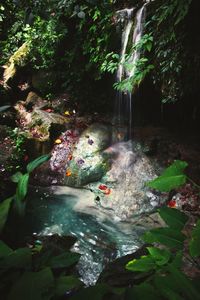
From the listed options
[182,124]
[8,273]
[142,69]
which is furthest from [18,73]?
[8,273]

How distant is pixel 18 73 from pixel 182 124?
16.3 feet

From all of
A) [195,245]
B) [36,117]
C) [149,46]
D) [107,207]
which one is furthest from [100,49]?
[195,245]

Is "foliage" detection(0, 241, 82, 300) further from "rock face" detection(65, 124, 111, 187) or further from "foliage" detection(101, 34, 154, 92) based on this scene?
"foliage" detection(101, 34, 154, 92)

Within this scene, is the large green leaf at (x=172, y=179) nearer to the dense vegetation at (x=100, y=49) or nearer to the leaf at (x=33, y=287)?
the leaf at (x=33, y=287)

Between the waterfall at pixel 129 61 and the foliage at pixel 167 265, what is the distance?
5.08m

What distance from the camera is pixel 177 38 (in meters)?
5.19

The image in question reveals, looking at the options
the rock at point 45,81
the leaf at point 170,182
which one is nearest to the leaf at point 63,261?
the leaf at point 170,182

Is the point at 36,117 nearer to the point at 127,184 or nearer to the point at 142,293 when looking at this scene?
the point at 127,184

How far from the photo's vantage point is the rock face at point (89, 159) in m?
6.23

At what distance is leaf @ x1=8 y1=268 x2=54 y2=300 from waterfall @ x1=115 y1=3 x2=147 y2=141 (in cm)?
555

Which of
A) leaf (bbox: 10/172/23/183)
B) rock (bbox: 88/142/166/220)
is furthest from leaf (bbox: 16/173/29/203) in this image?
rock (bbox: 88/142/166/220)

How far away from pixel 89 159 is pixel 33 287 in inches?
214

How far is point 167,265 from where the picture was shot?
1.33 metres

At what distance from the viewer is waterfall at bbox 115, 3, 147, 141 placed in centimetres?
649
